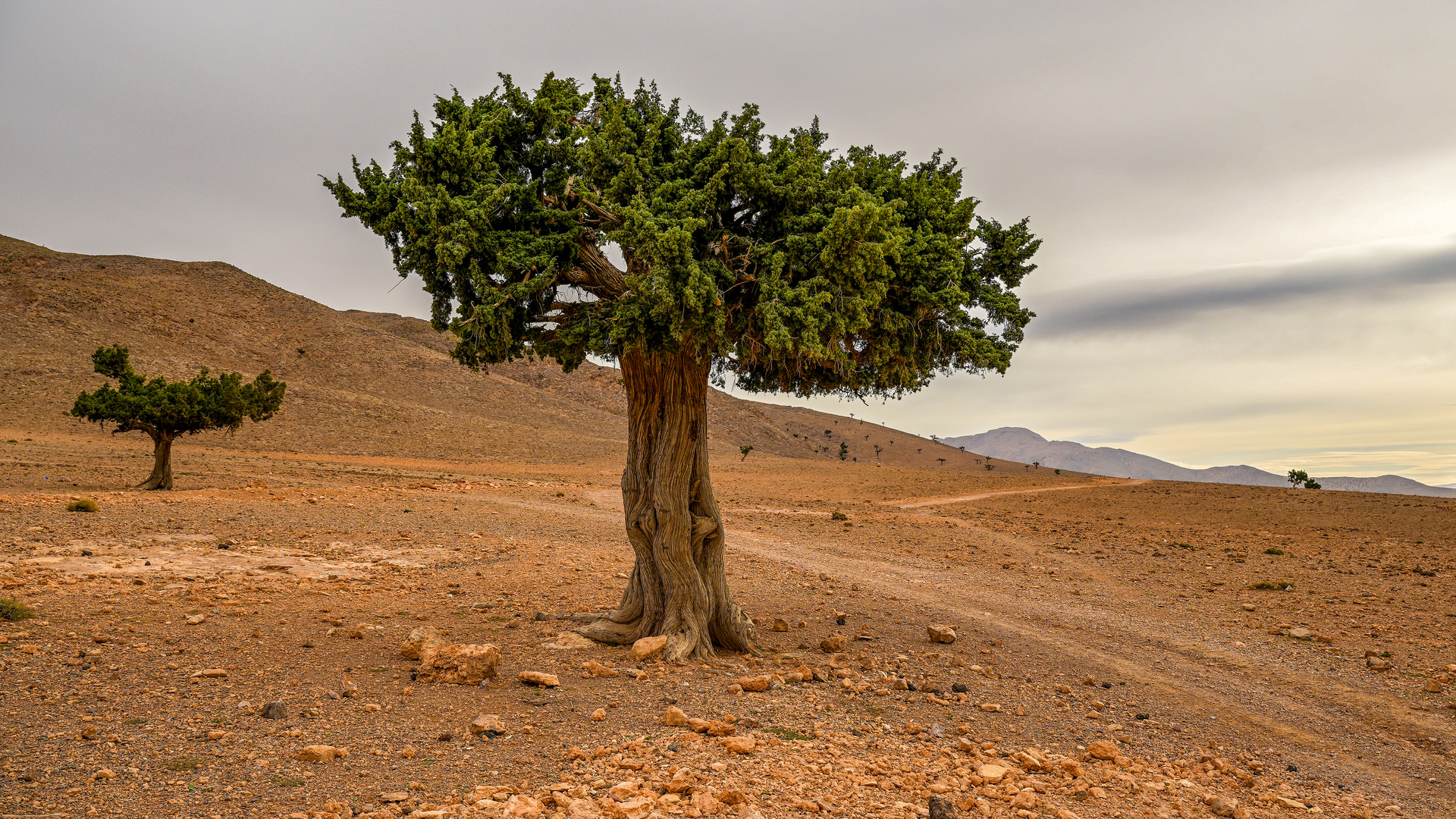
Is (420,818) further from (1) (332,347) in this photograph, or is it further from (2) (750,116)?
(1) (332,347)

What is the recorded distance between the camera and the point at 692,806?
4.54 metres

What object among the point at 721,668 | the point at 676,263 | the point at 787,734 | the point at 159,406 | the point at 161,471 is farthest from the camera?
the point at 159,406

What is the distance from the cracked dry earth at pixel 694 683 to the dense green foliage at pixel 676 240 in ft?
11.7

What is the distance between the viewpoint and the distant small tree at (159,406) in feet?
73.5

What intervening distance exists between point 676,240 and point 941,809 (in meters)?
5.10

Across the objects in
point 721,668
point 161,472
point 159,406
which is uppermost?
point 159,406

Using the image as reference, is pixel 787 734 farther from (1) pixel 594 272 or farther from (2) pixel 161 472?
(2) pixel 161 472

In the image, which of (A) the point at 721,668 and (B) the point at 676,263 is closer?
(B) the point at 676,263

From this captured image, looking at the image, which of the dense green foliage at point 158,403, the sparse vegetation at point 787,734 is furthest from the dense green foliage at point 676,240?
the dense green foliage at point 158,403

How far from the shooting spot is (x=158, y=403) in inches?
906

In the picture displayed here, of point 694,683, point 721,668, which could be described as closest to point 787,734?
point 694,683

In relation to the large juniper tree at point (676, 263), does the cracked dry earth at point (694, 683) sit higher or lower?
lower

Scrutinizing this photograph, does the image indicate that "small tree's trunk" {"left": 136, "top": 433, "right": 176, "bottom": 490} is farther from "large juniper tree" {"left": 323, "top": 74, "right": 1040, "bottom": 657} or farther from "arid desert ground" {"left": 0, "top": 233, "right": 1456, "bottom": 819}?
"large juniper tree" {"left": 323, "top": 74, "right": 1040, "bottom": 657}

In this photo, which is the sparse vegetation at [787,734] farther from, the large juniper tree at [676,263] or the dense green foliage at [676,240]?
the dense green foliage at [676,240]
